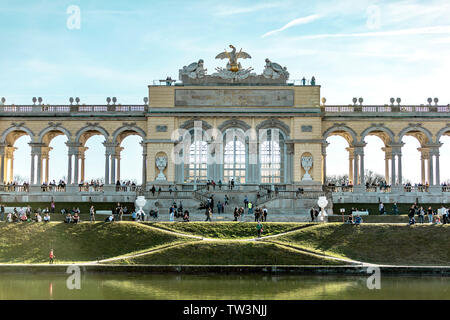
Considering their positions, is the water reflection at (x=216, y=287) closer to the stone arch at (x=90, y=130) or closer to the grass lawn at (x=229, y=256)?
the grass lawn at (x=229, y=256)

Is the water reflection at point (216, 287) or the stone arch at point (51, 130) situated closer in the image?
the water reflection at point (216, 287)

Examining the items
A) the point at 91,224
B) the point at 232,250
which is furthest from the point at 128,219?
the point at 232,250

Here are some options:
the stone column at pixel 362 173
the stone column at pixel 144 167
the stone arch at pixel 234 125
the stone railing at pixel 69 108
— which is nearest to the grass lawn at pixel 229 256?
the stone arch at pixel 234 125

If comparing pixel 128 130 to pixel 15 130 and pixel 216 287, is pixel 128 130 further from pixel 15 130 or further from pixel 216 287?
pixel 216 287

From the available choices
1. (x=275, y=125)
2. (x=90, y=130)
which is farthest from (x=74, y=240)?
(x=275, y=125)

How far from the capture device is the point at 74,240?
39625 mm

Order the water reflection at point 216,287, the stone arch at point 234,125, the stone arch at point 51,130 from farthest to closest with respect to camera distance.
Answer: the stone arch at point 51,130 < the stone arch at point 234,125 < the water reflection at point 216,287

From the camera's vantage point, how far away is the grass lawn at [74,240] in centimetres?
3762

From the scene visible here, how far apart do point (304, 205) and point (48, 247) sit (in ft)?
70.6

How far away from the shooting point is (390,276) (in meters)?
32.3

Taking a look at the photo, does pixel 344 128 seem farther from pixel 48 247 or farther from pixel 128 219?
pixel 48 247

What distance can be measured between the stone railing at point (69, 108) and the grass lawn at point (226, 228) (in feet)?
66.1

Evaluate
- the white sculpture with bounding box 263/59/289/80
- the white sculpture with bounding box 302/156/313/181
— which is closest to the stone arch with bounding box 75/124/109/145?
the white sculpture with bounding box 263/59/289/80

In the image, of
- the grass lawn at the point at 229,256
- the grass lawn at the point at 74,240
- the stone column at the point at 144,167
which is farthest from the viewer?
the stone column at the point at 144,167
